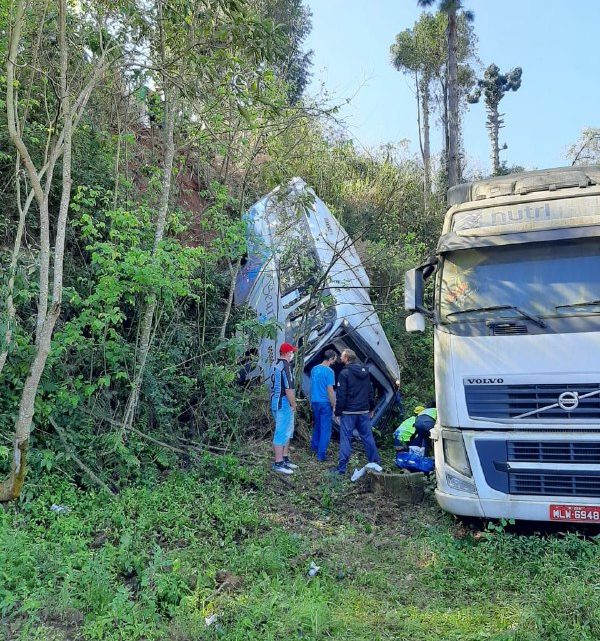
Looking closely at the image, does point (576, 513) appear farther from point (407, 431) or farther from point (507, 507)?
point (407, 431)

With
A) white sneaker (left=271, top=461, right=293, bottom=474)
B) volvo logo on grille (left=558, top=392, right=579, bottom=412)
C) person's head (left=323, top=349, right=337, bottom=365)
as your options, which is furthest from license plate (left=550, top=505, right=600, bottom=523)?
person's head (left=323, top=349, right=337, bottom=365)

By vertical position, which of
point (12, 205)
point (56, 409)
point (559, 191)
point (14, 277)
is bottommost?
point (56, 409)

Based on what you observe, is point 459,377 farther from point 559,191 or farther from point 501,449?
point 559,191

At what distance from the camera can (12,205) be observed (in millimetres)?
9312

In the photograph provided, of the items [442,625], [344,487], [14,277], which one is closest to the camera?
[442,625]

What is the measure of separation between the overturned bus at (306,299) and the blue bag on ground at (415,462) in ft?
7.50

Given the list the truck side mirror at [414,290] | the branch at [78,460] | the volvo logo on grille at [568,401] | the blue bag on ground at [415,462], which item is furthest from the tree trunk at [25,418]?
the volvo logo on grille at [568,401]

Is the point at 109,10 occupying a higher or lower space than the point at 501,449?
higher

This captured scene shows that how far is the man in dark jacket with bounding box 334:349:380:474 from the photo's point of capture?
336 inches

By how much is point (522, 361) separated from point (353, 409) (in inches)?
123

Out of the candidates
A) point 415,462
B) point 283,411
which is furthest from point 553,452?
point 283,411

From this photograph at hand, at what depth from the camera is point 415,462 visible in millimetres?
8094

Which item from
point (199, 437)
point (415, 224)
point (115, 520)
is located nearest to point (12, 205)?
point (199, 437)

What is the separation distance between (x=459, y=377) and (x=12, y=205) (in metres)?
6.86
